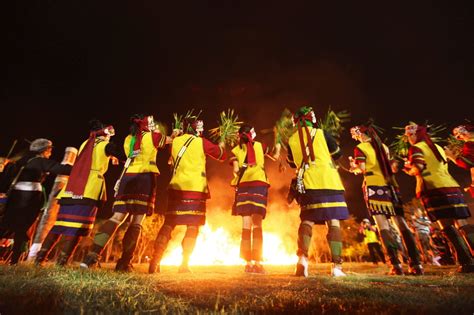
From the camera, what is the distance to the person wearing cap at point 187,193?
4637 mm

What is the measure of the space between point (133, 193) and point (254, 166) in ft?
7.23

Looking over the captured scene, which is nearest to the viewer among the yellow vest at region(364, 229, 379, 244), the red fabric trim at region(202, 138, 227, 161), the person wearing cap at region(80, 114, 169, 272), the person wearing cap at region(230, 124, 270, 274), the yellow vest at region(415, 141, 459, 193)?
the person wearing cap at region(80, 114, 169, 272)

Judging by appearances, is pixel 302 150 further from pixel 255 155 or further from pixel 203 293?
pixel 203 293

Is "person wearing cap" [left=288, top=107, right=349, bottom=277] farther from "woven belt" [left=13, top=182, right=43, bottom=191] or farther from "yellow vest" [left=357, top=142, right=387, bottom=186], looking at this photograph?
"woven belt" [left=13, top=182, right=43, bottom=191]

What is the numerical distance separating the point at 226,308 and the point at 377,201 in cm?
371

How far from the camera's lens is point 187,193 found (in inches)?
191

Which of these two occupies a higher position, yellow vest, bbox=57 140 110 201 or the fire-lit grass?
yellow vest, bbox=57 140 110 201

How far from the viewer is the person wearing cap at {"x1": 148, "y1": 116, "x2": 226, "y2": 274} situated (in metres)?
4.64

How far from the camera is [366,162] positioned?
5.17 m

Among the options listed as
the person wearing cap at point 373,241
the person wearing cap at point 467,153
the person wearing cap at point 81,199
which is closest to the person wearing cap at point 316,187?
the person wearing cap at point 467,153

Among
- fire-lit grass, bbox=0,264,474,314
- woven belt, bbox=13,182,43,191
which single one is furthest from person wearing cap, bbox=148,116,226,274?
woven belt, bbox=13,182,43,191

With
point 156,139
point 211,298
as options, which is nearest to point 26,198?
point 156,139

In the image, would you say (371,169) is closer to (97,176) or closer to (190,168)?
(190,168)

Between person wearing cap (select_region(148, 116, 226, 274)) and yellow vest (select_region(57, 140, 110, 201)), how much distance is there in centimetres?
118
